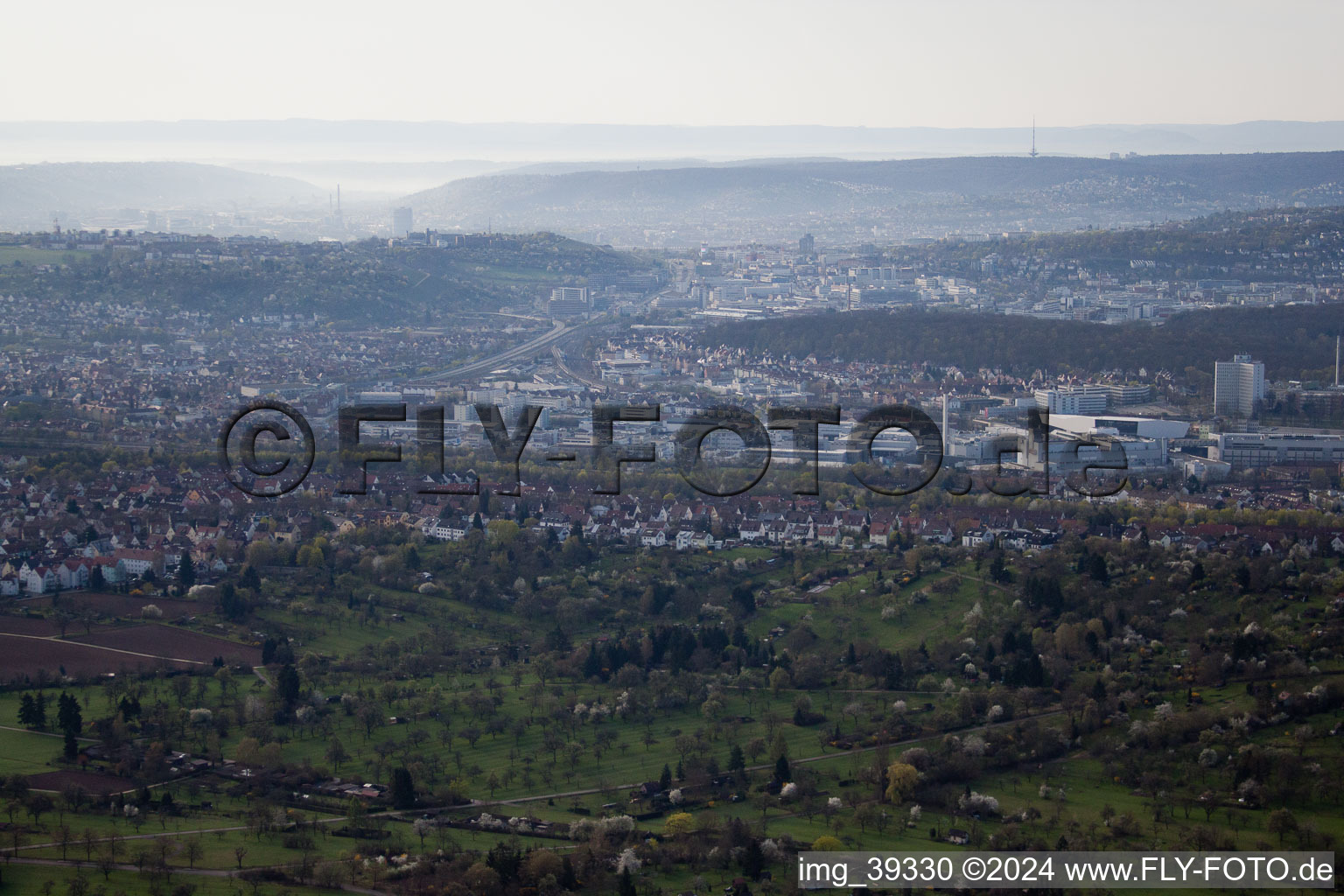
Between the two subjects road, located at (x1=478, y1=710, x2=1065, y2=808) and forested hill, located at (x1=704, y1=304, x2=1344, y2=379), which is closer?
road, located at (x1=478, y1=710, x2=1065, y2=808)

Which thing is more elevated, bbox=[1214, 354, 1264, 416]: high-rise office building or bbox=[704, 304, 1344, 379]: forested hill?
bbox=[704, 304, 1344, 379]: forested hill

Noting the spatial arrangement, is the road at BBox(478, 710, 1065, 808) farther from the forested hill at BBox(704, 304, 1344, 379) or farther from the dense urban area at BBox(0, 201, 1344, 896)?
the forested hill at BBox(704, 304, 1344, 379)

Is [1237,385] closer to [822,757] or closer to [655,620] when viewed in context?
[655,620]

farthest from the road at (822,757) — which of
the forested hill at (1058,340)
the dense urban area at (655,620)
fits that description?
the forested hill at (1058,340)

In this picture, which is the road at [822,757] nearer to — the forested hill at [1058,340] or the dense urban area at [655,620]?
the dense urban area at [655,620]

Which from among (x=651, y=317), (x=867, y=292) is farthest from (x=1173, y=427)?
(x=867, y=292)

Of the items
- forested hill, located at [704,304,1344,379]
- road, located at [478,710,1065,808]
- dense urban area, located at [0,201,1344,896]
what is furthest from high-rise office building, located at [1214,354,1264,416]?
road, located at [478,710,1065,808]
